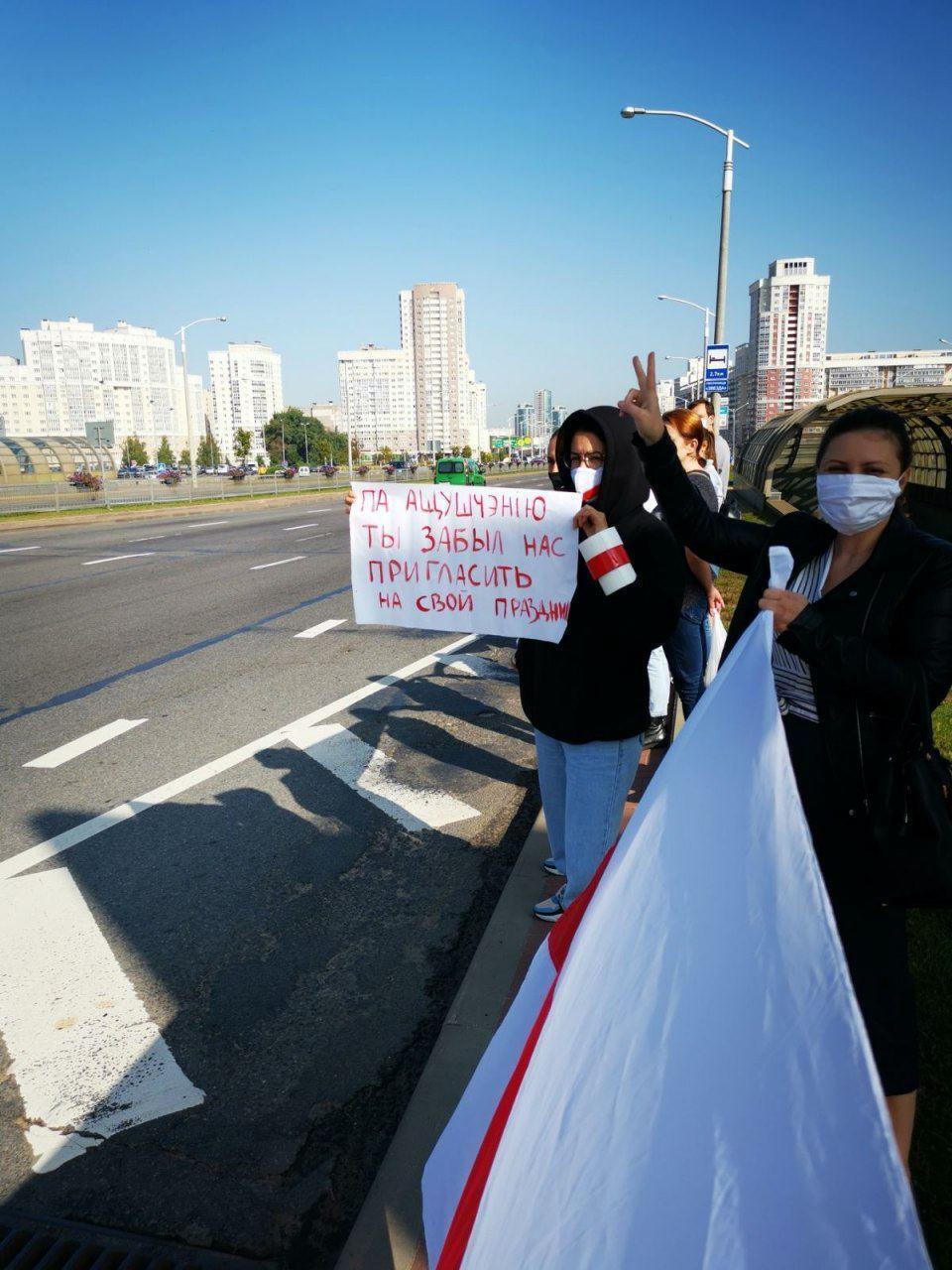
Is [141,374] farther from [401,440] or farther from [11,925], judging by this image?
[11,925]

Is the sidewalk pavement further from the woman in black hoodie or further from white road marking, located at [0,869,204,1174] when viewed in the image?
white road marking, located at [0,869,204,1174]

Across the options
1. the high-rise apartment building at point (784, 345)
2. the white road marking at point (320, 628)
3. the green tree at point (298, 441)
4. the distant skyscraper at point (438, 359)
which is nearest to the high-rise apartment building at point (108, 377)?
the green tree at point (298, 441)

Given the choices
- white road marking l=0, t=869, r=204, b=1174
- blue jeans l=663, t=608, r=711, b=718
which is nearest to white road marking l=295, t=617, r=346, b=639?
blue jeans l=663, t=608, r=711, b=718

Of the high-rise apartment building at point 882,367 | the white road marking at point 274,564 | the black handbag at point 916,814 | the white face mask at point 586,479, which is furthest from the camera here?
the high-rise apartment building at point 882,367

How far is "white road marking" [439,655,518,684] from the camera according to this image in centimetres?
797

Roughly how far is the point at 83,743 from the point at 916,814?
18.2ft

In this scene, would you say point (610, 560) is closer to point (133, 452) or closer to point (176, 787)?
point (176, 787)

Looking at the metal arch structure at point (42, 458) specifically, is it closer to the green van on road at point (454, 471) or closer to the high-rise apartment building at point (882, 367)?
the green van on road at point (454, 471)

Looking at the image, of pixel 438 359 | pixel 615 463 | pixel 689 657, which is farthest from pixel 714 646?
pixel 438 359

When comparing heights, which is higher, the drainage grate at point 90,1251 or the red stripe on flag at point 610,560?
the red stripe on flag at point 610,560

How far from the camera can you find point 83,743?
6.22 m

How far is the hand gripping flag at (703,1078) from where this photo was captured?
1.19 metres

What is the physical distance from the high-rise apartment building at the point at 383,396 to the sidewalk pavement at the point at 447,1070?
571ft

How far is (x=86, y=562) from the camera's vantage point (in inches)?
642
